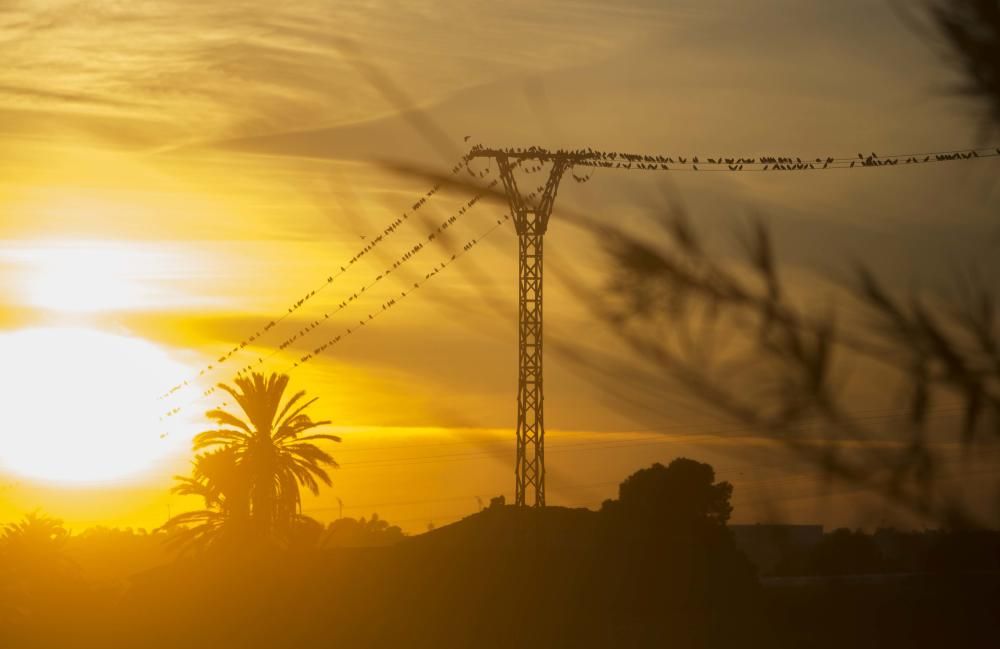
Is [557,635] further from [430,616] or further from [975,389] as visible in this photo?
[975,389]

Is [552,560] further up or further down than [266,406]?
further down

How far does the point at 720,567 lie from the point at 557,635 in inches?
239

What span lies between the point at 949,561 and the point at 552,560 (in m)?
40.1

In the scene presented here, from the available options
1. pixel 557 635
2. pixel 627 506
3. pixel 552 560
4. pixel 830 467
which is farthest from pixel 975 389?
pixel 627 506

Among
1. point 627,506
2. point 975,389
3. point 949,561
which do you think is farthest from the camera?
point 627,506

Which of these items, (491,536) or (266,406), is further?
(266,406)

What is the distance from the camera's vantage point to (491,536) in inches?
1895

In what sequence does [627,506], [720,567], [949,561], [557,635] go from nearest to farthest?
[949,561]
[557,635]
[720,567]
[627,506]

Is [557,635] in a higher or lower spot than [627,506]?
lower

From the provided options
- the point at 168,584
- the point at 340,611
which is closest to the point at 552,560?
the point at 340,611

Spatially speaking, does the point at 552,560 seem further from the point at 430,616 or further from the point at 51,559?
the point at 51,559

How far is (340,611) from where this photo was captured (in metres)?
46.8

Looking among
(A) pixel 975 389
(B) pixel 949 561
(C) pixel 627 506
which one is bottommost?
(B) pixel 949 561

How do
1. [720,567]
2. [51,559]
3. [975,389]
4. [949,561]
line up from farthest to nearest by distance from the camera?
1. [51,559]
2. [720,567]
3. [949,561]
4. [975,389]
